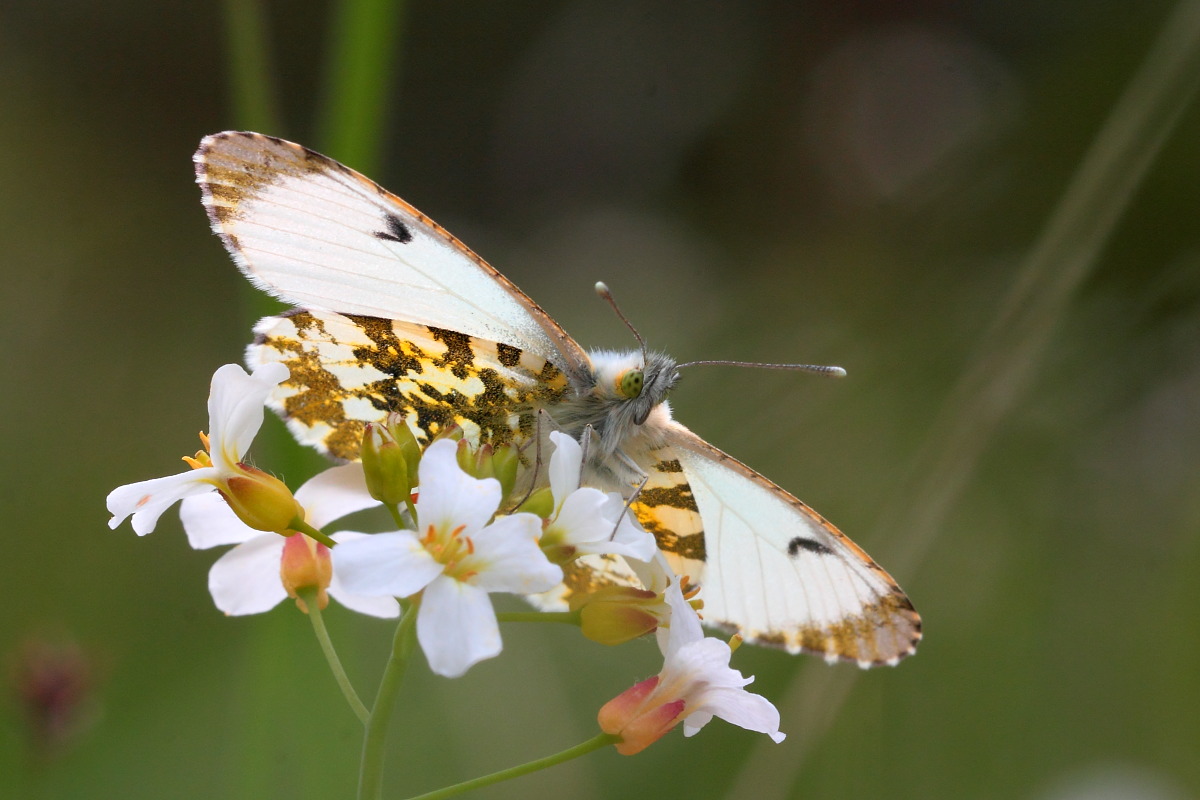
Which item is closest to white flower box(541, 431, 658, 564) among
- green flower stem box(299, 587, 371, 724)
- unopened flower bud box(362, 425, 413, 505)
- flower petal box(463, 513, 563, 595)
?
flower petal box(463, 513, 563, 595)

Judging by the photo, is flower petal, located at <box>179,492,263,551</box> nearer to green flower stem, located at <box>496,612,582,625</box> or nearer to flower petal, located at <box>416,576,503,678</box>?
green flower stem, located at <box>496,612,582,625</box>

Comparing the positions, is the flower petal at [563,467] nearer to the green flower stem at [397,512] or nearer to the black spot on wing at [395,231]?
the green flower stem at [397,512]

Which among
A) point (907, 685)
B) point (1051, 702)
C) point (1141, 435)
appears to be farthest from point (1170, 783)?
point (1141, 435)

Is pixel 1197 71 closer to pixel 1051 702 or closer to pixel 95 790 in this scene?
pixel 1051 702

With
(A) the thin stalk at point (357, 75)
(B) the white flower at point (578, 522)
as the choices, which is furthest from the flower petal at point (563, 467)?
(A) the thin stalk at point (357, 75)

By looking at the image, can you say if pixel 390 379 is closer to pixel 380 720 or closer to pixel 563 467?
pixel 563 467

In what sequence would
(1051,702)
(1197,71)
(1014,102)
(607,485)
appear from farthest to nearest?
(1014,102) → (1051,702) → (1197,71) → (607,485)
